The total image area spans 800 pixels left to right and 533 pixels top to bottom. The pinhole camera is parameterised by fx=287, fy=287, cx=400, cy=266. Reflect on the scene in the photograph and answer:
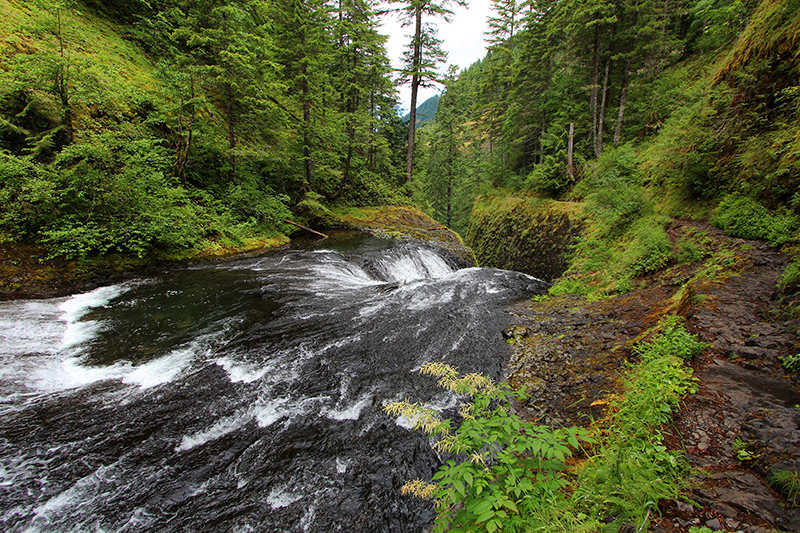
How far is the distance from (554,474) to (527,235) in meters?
15.1

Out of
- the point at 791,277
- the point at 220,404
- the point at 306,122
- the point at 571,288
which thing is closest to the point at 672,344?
the point at 791,277

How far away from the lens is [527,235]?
16.0 metres

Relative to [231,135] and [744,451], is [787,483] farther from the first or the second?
[231,135]

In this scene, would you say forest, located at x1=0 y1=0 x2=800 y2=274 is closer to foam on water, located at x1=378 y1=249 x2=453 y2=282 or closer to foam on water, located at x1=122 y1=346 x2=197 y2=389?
foam on water, located at x1=122 y1=346 x2=197 y2=389

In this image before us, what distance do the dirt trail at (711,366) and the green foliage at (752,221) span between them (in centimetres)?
22

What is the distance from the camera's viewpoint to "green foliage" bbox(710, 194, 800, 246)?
5.36 metres

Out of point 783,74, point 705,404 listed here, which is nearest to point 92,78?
point 705,404

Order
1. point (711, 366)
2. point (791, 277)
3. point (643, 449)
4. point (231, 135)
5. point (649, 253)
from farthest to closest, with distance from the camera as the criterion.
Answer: point (231, 135) → point (649, 253) → point (791, 277) → point (711, 366) → point (643, 449)

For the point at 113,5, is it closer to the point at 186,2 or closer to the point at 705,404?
the point at 186,2

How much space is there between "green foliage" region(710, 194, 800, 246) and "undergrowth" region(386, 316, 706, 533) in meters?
4.94

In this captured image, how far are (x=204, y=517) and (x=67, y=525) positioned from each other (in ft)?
3.85

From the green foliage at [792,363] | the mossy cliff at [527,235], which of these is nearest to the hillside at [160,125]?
the mossy cliff at [527,235]

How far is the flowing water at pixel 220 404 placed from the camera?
116 inches

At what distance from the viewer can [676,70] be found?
14828 millimetres
